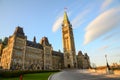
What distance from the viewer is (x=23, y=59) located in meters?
73.1

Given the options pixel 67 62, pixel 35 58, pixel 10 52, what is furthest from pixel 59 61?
pixel 10 52

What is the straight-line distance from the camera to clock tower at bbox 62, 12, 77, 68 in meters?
104

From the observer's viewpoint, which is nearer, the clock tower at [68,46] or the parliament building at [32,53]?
the parliament building at [32,53]

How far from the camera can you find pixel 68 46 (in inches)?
4259

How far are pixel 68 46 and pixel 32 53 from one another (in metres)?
35.1

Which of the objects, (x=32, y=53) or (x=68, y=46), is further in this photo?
(x=68, y=46)

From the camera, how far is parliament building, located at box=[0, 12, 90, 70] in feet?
228

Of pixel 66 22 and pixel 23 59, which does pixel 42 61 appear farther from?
pixel 66 22

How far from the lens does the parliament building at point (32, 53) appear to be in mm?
69500

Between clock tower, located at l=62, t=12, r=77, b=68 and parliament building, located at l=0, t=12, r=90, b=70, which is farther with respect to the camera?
clock tower, located at l=62, t=12, r=77, b=68

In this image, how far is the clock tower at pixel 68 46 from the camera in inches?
4104

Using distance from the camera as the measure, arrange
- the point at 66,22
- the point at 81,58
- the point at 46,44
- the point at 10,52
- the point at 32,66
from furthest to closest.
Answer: the point at 81,58
the point at 66,22
the point at 46,44
the point at 32,66
the point at 10,52

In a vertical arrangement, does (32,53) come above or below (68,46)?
below

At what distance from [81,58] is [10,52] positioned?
74.1 m
